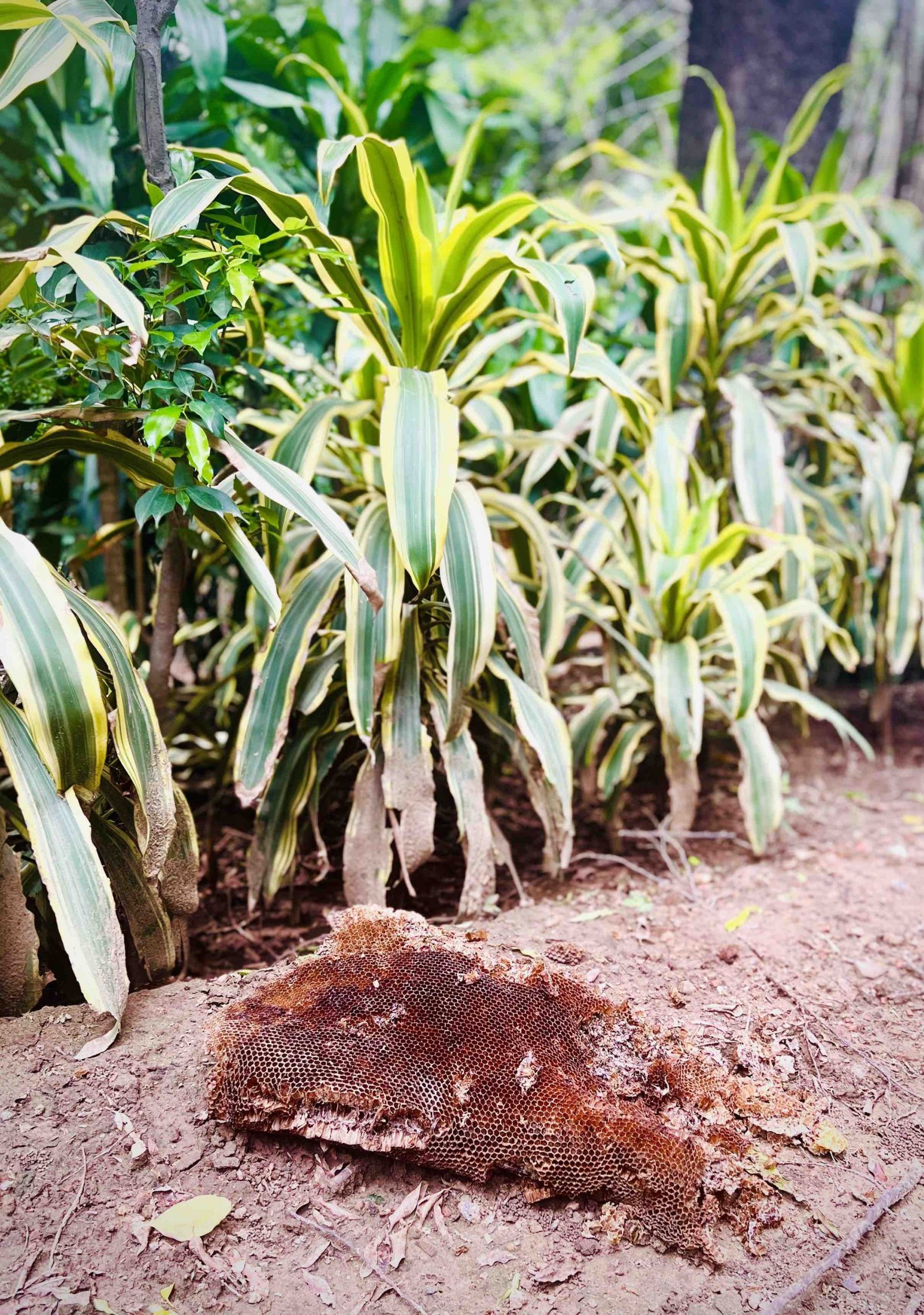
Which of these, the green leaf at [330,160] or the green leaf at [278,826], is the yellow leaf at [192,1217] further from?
the green leaf at [330,160]

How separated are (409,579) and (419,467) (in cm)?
32

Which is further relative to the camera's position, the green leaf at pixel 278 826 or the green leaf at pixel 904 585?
the green leaf at pixel 904 585

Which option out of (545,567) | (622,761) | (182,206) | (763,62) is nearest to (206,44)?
(182,206)

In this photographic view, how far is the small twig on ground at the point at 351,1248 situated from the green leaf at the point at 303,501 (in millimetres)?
820

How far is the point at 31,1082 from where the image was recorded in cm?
120

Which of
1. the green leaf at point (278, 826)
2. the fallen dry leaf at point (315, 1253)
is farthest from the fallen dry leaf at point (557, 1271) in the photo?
the green leaf at point (278, 826)

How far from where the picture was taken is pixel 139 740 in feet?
4.51

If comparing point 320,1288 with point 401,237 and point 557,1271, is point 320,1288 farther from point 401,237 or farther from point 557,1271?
point 401,237

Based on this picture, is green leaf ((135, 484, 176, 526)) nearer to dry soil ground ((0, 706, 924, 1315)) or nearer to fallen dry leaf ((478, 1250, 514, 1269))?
dry soil ground ((0, 706, 924, 1315))

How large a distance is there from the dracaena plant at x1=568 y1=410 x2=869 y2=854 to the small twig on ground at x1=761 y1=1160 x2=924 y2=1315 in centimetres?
93

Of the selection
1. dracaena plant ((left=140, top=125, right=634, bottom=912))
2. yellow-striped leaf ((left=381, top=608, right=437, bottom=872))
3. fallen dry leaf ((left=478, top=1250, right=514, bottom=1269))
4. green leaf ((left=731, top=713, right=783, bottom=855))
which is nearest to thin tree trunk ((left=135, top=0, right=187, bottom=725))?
dracaena plant ((left=140, top=125, right=634, bottom=912))

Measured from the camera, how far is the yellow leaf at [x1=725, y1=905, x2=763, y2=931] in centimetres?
170

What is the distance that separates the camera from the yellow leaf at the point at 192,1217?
1.04 meters

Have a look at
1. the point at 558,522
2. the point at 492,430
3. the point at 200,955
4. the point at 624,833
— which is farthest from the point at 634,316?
the point at 200,955
